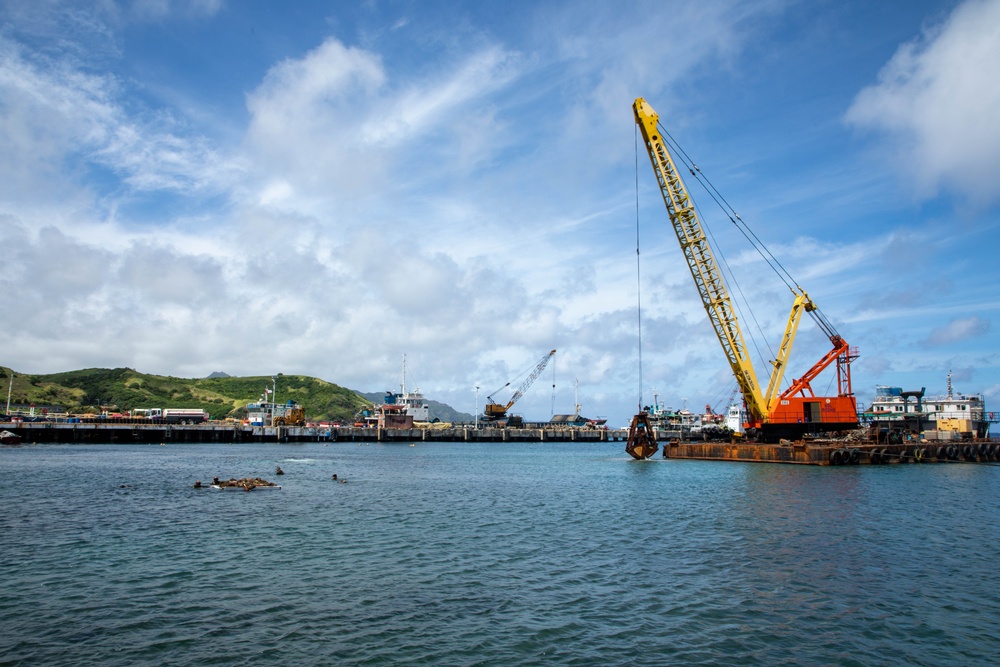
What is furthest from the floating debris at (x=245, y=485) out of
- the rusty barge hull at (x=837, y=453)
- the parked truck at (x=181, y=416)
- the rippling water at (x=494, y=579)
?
the parked truck at (x=181, y=416)

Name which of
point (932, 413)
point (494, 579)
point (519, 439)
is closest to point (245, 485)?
point (494, 579)

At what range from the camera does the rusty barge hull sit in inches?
2574

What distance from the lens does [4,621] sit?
15180 mm

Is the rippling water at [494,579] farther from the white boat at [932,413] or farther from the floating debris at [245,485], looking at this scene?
the white boat at [932,413]

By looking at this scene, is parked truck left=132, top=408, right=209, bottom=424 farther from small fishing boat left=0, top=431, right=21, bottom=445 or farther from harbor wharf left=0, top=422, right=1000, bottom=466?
small fishing boat left=0, top=431, right=21, bottom=445

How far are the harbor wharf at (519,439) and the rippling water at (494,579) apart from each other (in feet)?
90.7

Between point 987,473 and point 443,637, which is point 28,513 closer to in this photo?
point 443,637

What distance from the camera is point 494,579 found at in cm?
1969

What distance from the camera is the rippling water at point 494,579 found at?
13961 mm

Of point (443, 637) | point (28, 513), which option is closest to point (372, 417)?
point (28, 513)

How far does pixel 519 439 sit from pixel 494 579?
148 metres

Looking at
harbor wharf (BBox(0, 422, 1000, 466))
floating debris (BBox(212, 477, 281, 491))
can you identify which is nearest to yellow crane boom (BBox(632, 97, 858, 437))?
harbor wharf (BBox(0, 422, 1000, 466))

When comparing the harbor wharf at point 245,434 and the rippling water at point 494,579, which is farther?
the harbor wharf at point 245,434

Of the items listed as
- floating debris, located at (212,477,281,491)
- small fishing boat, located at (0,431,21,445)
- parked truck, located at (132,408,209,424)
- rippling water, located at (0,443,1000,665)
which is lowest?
rippling water, located at (0,443,1000,665)
